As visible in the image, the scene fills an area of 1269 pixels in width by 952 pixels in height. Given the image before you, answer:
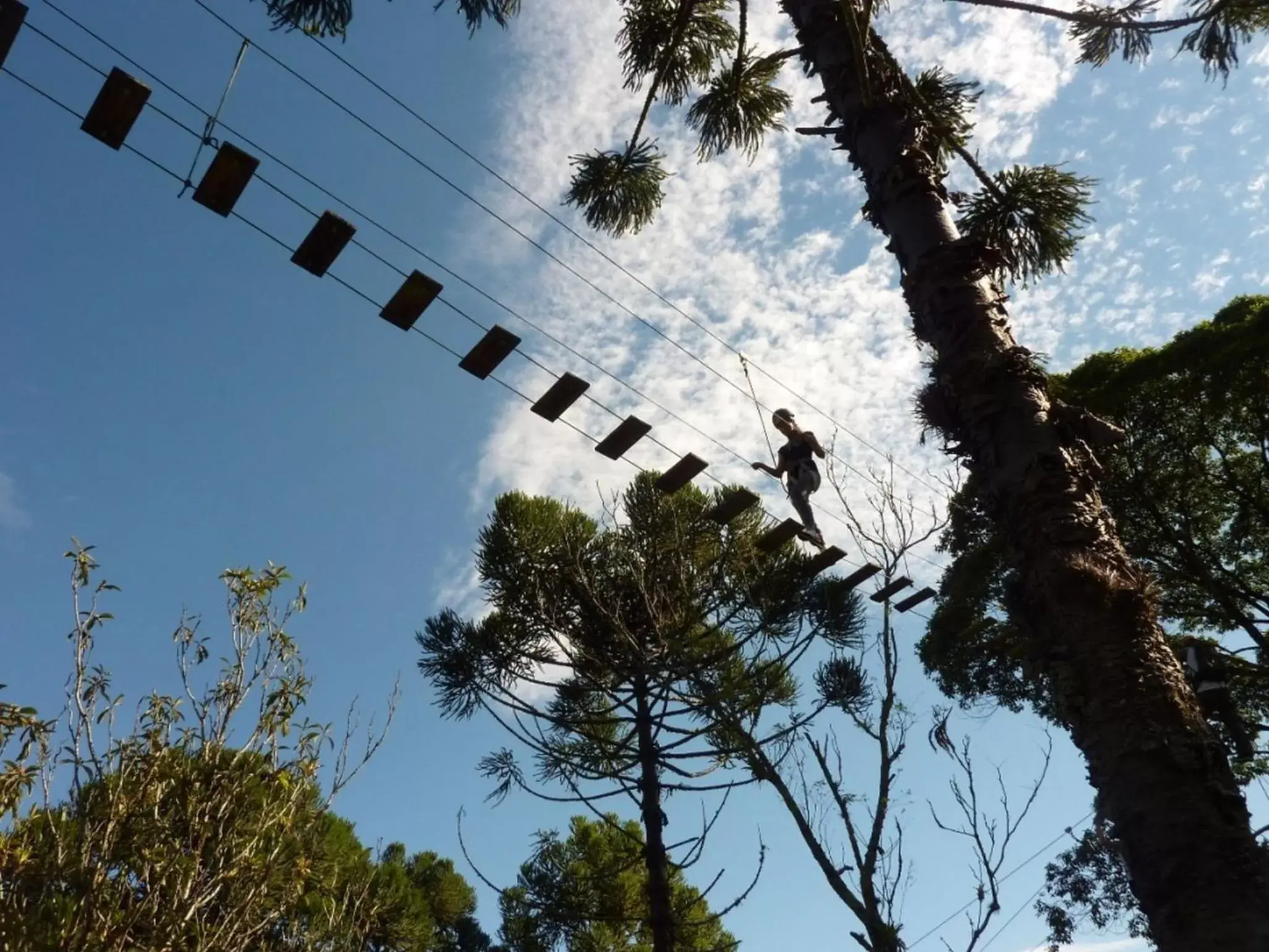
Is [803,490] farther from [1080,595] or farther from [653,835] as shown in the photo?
[1080,595]

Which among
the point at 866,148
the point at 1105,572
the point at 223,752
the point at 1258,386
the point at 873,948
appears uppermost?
the point at 1258,386

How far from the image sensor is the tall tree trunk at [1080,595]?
1.96 metres

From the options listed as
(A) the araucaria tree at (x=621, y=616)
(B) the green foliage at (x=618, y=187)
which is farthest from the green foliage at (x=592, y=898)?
(B) the green foliage at (x=618, y=187)

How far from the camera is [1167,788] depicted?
2.06 meters

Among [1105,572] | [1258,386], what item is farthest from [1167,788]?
[1258,386]

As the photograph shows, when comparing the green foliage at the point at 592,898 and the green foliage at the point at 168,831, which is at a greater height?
the green foliage at the point at 592,898

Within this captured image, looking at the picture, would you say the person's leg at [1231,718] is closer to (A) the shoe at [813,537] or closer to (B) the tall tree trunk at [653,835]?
(A) the shoe at [813,537]

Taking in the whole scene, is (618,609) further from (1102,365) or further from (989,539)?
(1102,365)

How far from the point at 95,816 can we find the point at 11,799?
0.36 m

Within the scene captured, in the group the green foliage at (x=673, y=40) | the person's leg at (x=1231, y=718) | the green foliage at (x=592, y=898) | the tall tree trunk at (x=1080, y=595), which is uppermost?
the green foliage at (x=673, y=40)

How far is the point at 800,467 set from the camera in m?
7.54

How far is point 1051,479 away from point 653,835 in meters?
6.89

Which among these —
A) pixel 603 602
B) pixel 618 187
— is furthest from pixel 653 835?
pixel 618 187

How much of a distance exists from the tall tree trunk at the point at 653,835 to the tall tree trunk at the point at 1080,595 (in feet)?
19.0
